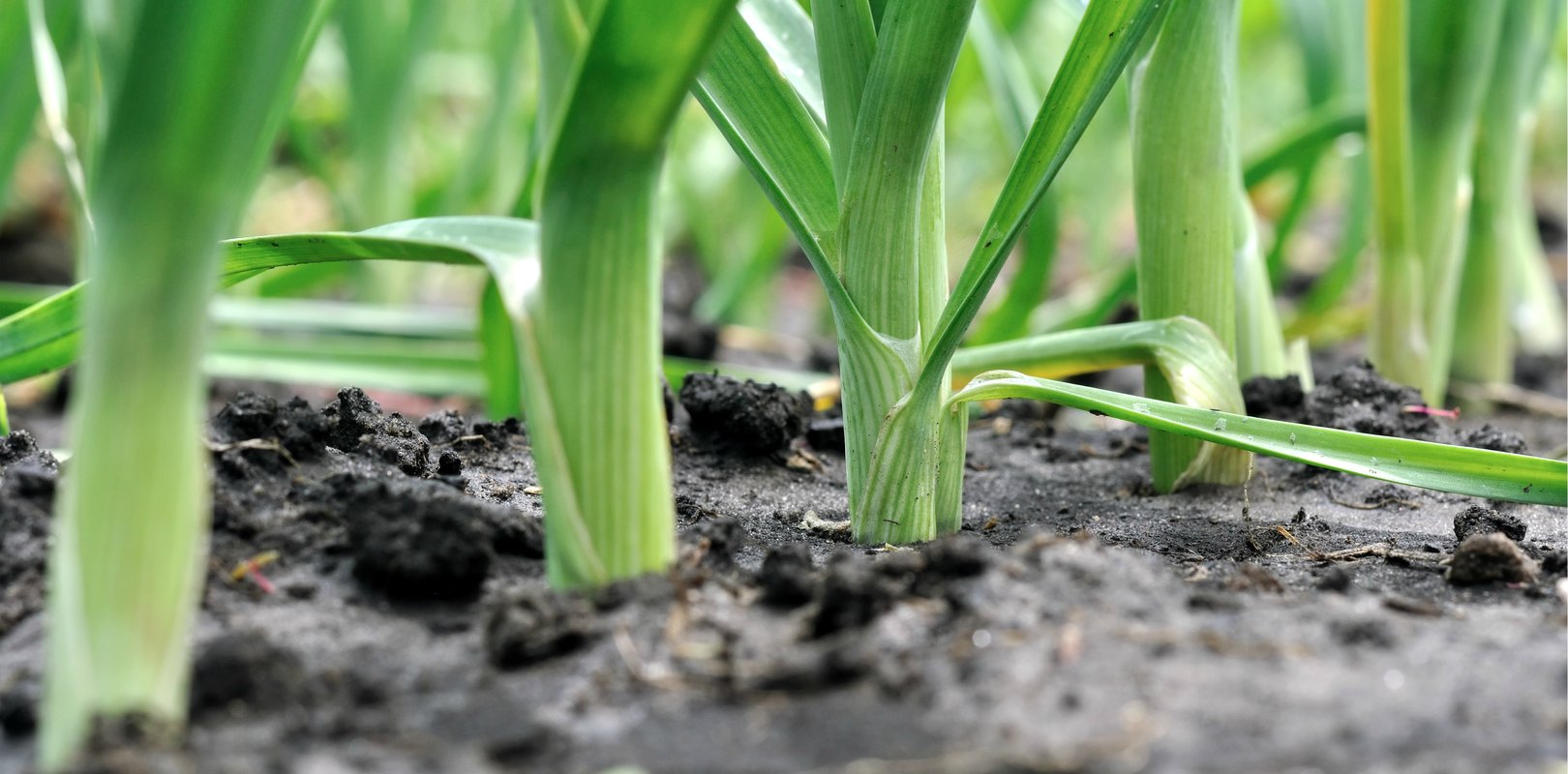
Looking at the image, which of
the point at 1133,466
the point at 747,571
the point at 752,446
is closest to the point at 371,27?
the point at 752,446

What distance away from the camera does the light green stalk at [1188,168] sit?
1.10m

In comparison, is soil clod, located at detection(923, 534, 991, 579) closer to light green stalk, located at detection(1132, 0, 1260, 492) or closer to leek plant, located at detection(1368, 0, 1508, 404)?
light green stalk, located at detection(1132, 0, 1260, 492)

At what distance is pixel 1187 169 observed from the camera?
3.63 ft

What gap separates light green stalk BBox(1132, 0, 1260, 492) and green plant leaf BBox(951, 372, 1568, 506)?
22 centimetres

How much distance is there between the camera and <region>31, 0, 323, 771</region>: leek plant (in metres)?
0.53

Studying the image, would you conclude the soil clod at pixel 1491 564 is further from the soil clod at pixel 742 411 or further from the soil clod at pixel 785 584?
the soil clod at pixel 742 411

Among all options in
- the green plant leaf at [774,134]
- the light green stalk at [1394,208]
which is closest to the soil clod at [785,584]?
the green plant leaf at [774,134]

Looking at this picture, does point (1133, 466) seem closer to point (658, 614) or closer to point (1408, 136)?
point (1408, 136)

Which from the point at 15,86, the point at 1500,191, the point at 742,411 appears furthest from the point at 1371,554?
the point at 15,86

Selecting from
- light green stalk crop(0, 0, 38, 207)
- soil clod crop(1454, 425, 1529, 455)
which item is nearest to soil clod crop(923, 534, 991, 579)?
soil clod crop(1454, 425, 1529, 455)

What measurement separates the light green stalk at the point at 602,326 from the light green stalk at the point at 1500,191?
141cm

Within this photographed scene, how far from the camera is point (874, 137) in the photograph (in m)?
0.87

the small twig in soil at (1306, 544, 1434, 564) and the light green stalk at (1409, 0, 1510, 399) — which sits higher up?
the light green stalk at (1409, 0, 1510, 399)

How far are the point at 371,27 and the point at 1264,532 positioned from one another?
2.03 metres
